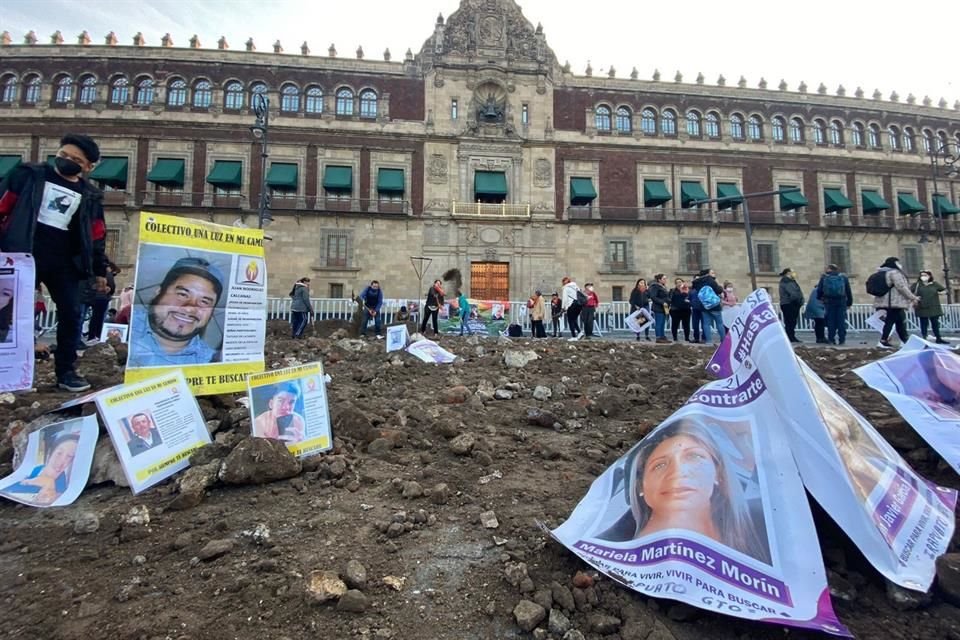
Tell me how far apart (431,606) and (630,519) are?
36.5 inches

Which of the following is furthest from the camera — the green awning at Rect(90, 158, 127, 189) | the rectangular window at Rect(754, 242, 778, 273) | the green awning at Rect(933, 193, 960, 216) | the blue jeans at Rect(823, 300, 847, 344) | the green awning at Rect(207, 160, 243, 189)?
the green awning at Rect(933, 193, 960, 216)

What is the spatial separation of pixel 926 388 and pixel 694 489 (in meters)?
2.68

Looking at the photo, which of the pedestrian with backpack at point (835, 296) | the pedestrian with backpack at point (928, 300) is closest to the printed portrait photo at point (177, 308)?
the pedestrian with backpack at point (835, 296)

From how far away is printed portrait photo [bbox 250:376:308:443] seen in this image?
304 cm

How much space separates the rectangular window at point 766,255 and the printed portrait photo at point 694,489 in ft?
92.4

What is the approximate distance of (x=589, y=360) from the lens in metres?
6.87

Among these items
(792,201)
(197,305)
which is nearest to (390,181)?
(792,201)

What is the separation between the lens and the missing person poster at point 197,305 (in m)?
3.33

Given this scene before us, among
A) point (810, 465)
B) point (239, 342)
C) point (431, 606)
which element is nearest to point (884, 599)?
point (810, 465)

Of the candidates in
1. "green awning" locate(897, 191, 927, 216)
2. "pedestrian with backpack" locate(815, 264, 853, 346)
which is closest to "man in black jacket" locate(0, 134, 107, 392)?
"pedestrian with backpack" locate(815, 264, 853, 346)

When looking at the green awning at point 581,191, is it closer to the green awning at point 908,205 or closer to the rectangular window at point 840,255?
the rectangular window at point 840,255

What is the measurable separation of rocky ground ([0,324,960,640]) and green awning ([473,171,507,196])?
22.1 m

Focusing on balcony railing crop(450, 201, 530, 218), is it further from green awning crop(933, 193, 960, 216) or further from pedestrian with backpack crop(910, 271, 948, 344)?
green awning crop(933, 193, 960, 216)

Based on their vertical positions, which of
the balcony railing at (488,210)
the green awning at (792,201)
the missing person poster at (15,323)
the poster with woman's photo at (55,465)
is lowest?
the poster with woman's photo at (55,465)
